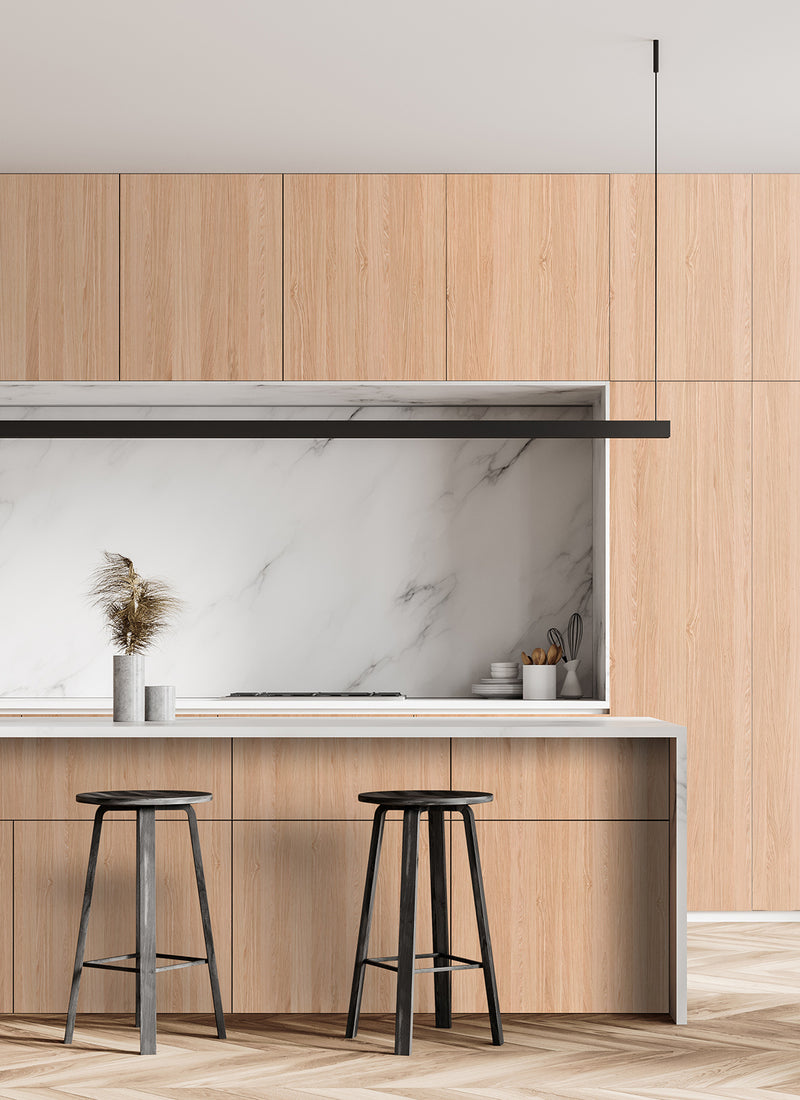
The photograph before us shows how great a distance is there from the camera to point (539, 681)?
5398 mm

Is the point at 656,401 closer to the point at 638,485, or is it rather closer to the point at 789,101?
the point at 638,485

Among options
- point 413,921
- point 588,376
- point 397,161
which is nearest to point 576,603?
point 588,376

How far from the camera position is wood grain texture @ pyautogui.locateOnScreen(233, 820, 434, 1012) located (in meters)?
3.73

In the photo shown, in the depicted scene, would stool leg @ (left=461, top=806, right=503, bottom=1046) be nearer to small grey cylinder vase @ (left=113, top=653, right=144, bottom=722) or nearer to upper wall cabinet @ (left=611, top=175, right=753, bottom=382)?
small grey cylinder vase @ (left=113, top=653, right=144, bottom=722)

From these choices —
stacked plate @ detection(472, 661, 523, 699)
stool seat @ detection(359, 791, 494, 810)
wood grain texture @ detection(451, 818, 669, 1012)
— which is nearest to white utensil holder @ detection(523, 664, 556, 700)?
stacked plate @ detection(472, 661, 523, 699)

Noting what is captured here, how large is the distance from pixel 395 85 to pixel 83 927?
2.84 meters

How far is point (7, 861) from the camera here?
3752 millimetres

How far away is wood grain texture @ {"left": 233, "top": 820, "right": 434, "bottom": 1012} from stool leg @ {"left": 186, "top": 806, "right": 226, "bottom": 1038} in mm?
213

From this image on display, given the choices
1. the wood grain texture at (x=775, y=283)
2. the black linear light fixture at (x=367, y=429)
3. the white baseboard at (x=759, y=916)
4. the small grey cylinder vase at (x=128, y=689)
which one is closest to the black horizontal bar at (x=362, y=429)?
the black linear light fixture at (x=367, y=429)

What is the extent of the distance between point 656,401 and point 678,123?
41.3 inches

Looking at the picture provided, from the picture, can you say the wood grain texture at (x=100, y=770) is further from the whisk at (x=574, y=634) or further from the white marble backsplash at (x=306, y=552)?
the whisk at (x=574, y=634)

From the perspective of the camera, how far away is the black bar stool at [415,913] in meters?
3.35

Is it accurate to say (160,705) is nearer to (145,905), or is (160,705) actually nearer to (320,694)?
(145,905)

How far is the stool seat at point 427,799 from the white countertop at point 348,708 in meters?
1.60
